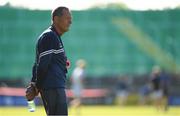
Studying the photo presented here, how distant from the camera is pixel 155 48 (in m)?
36.3

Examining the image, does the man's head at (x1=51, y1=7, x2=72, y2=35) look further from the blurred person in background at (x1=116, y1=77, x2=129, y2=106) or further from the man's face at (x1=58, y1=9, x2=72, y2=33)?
the blurred person in background at (x1=116, y1=77, x2=129, y2=106)

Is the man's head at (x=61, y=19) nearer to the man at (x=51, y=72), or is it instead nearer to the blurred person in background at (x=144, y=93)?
the man at (x=51, y=72)

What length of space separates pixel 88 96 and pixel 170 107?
186 inches

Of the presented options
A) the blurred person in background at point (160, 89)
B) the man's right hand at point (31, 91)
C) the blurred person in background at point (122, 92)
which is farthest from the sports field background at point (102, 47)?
the man's right hand at point (31, 91)

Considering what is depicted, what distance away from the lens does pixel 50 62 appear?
36.6ft

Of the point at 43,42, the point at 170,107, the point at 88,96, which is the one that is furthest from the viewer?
the point at 88,96

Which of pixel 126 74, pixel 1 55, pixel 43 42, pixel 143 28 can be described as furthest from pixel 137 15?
pixel 43 42

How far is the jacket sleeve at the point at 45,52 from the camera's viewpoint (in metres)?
11.1

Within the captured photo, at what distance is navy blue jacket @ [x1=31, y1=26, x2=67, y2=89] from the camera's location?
11133 millimetres

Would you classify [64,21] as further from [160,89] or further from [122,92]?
[122,92]

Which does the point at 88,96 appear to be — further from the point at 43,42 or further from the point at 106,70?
the point at 43,42

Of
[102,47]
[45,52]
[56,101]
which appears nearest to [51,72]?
[45,52]

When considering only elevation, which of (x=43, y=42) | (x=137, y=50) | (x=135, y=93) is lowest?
(x=135, y=93)

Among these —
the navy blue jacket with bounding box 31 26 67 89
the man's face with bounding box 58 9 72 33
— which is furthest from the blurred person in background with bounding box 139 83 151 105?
the navy blue jacket with bounding box 31 26 67 89
